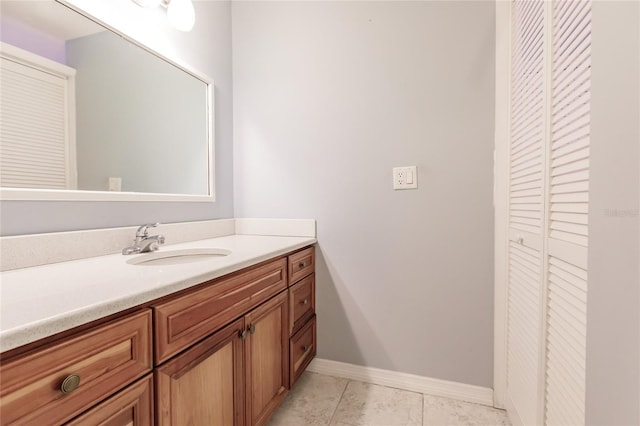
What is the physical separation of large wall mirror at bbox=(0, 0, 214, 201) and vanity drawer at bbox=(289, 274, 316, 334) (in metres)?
0.73

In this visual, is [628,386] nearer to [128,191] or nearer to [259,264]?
[259,264]

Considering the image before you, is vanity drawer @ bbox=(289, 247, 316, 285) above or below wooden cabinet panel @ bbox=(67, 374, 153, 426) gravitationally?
above

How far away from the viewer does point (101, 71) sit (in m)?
1.10

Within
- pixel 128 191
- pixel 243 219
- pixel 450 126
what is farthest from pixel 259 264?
pixel 450 126

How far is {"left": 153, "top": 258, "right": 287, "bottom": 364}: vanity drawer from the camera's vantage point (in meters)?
0.70

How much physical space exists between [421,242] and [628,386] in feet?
3.42

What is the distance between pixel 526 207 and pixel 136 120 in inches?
63.2

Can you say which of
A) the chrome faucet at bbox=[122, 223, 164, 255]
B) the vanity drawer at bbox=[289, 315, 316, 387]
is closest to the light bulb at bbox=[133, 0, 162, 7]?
the chrome faucet at bbox=[122, 223, 164, 255]

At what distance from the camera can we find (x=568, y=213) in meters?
0.76

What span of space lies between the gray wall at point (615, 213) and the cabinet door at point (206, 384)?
872 mm

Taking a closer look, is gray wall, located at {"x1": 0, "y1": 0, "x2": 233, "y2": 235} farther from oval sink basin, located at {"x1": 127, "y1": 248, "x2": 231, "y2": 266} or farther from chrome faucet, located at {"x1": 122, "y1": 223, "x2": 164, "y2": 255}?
oval sink basin, located at {"x1": 127, "y1": 248, "x2": 231, "y2": 266}

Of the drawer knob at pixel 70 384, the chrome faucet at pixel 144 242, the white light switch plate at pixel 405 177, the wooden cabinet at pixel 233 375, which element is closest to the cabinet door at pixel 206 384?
the wooden cabinet at pixel 233 375

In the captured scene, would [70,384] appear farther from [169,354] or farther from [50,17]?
[50,17]

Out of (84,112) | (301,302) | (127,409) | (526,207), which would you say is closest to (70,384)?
(127,409)
